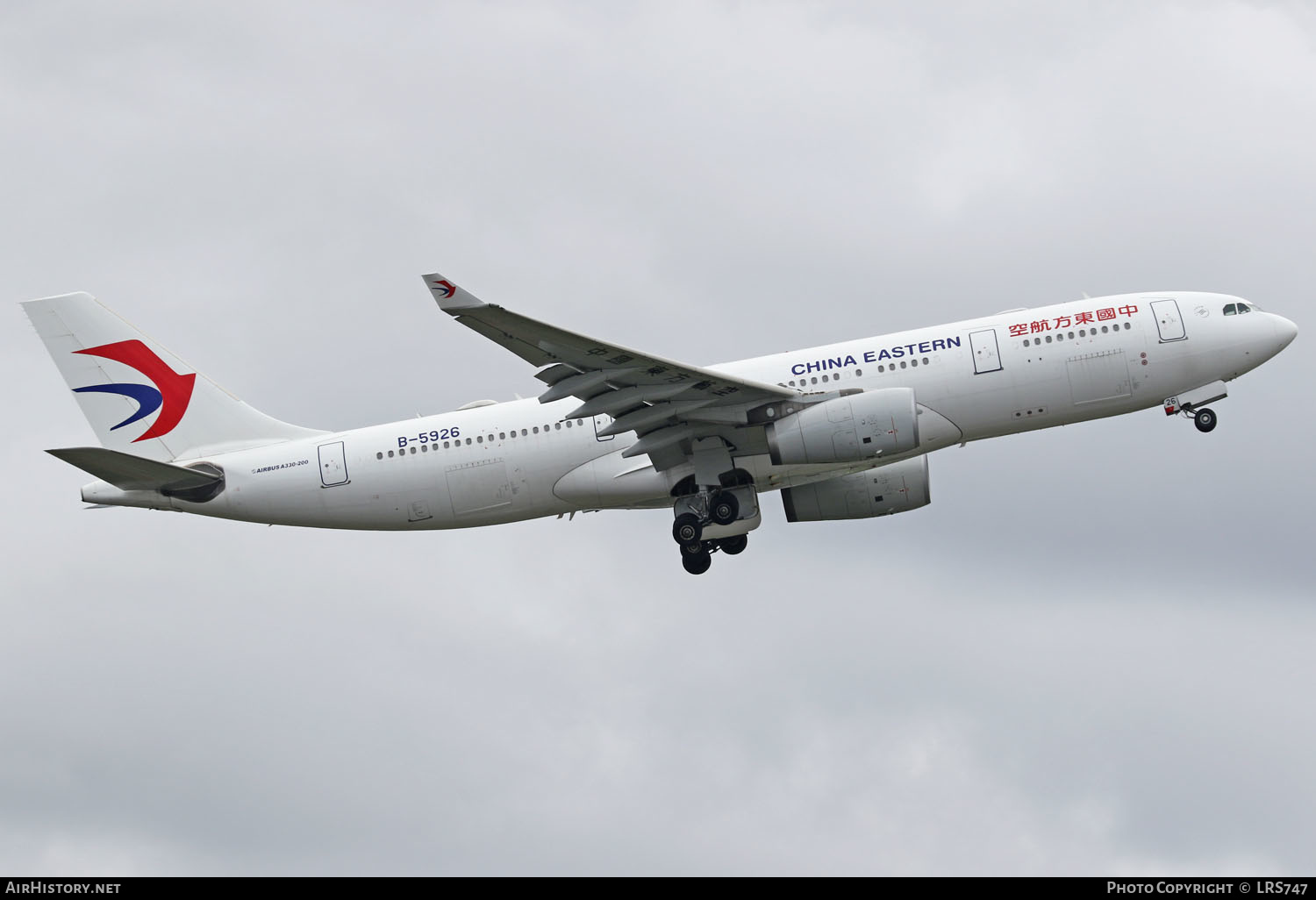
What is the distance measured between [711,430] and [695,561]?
4.08m

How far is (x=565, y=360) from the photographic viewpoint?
3753cm

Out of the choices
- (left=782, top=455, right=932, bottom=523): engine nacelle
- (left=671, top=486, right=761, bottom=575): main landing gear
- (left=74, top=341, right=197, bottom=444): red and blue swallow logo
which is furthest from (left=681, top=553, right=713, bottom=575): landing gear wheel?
(left=74, top=341, right=197, bottom=444): red and blue swallow logo

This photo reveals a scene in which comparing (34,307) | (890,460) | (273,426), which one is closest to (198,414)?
(273,426)

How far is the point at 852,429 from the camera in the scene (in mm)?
38875

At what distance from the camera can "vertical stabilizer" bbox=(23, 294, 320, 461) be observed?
148 ft

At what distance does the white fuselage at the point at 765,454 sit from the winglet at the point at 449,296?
879 cm

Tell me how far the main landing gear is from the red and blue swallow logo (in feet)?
50.7

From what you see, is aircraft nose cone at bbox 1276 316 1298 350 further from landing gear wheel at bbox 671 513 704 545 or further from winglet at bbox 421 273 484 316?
winglet at bbox 421 273 484 316

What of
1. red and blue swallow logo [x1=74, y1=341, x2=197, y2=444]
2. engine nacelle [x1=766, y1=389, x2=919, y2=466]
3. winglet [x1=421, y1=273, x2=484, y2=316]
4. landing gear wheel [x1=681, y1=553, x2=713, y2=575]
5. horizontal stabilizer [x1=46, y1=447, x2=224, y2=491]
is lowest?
landing gear wheel [x1=681, y1=553, x2=713, y2=575]

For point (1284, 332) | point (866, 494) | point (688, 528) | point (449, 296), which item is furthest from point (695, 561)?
point (1284, 332)

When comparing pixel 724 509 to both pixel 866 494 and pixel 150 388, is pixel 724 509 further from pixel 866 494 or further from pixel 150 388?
pixel 150 388
